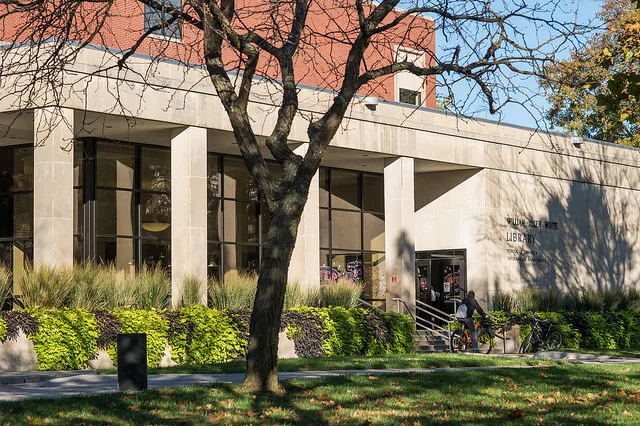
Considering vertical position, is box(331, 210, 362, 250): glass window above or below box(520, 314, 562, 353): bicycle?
above

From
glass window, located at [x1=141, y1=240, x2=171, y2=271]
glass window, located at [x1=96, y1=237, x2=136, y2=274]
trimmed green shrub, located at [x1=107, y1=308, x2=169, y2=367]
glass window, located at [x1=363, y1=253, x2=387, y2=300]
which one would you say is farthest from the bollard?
glass window, located at [x1=363, y1=253, x2=387, y2=300]

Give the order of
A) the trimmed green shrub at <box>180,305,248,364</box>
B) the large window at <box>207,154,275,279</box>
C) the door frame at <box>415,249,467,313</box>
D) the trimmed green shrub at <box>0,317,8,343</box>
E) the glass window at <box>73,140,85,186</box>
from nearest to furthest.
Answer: the trimmed green shrub at <box>0,317,8,343</box>
the trimmed green shrub at <box>180,305,248,364</box>
the glass window at <box>73,140,85,186</box>
the large window at <box>207,154,275,279</box>
the door frame at <box>415,249,467,313</box>

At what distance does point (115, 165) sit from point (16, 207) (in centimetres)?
304

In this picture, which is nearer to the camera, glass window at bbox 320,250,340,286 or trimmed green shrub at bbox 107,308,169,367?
trimmed green shrub at bbox 107,308,169,367

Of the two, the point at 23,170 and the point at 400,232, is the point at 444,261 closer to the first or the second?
the point at 400,232

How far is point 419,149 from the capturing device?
32.2 metres

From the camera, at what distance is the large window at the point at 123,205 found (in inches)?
1073

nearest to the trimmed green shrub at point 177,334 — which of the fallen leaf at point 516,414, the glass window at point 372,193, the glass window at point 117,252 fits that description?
the glass window at point 117,252

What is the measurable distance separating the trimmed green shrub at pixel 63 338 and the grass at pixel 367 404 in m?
7.32

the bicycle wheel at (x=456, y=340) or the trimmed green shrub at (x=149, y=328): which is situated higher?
the trimmed green shrub at (x=149, y=328)

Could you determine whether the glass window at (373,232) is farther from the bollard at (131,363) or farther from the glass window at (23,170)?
the bollard at (131,363)

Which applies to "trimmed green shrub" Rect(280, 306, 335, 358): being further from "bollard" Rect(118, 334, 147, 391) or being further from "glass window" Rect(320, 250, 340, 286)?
"bollard" Rect(118, 334, 147, 391)

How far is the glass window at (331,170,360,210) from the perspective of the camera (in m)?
35.4

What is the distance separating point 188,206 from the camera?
83.4 feet
